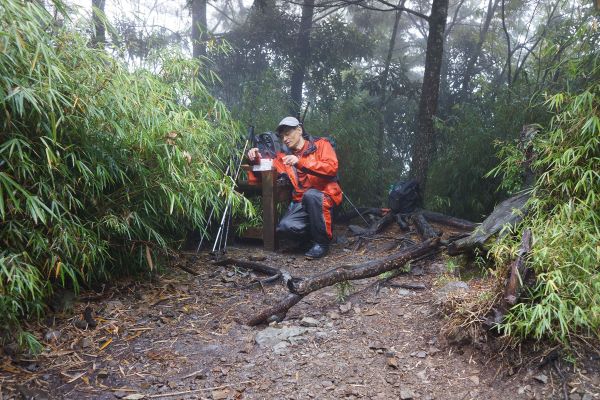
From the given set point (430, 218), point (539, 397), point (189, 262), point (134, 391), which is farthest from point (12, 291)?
point (430, 218)

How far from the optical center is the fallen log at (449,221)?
523 centimetres

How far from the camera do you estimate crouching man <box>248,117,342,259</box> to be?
4.90 m

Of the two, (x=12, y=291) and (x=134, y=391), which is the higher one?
(x=12, y=291)

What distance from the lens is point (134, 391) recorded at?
8.09 feet

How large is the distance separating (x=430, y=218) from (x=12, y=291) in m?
4.46

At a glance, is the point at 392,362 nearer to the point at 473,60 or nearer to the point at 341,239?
the point at 341,239

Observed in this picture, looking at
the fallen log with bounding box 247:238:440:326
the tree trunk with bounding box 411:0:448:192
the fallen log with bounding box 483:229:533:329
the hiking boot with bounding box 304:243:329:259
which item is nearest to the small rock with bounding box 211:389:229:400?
the fallen log with bounding box 247:238:440:326

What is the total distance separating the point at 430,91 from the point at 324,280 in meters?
3.79

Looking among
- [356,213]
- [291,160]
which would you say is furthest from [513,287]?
[356,213]

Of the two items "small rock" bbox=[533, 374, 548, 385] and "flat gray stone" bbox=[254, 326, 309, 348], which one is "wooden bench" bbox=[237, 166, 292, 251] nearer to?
"flat gray stone" bbox=[254, 326, 309, 348]

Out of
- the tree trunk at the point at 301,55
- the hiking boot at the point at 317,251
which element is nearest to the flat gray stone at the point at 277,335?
the hiking boot at the point at 317,251

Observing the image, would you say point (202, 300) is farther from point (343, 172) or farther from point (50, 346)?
point (343, 172)

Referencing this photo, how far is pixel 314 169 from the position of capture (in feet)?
16.3

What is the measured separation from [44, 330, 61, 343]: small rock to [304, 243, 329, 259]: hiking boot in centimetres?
248
